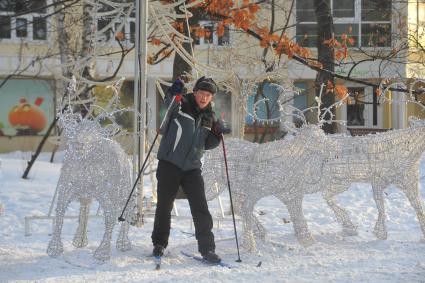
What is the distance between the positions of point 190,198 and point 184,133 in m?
0.58

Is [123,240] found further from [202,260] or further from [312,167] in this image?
[312,167]

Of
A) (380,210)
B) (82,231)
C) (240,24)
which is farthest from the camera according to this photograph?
(240,24)

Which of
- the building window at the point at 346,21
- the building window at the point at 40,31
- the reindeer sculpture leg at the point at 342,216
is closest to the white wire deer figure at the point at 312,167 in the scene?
the reindeer sculpture leg at the point at 342,216

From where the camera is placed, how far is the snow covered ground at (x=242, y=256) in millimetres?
4762

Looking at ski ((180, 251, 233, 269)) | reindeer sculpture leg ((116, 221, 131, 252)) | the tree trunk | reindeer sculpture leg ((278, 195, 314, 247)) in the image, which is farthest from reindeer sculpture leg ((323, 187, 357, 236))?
the tree trunk

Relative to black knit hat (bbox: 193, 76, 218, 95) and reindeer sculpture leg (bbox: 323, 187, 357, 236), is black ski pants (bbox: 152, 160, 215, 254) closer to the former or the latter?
black knit hat (bbox: 193, 76, 218, 95)

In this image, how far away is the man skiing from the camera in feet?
17.1

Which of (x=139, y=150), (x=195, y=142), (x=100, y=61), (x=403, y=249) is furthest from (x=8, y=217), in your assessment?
(x=100, y=61)

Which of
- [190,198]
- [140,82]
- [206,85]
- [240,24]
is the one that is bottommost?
[190,198]

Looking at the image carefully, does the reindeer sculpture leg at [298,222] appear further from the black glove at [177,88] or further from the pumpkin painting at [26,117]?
the pumpkin painting at [26,117]

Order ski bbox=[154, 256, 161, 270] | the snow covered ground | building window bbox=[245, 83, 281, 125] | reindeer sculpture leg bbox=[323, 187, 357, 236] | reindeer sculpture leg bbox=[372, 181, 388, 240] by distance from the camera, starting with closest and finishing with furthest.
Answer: the snow covered ground, ski bbox=[154, 256, 161, 270], reindeer sculpture leg bbox=[372, 181, 388, 240], reindeer sculpture leg bbox=[323, 187, 357, 236], building window bbox=[245, 83, 281, 125]

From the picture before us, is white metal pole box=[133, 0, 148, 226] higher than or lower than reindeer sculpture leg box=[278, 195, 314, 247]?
higher

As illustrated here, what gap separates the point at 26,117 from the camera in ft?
69.4

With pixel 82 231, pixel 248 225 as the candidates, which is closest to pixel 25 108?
pixel 82 231
